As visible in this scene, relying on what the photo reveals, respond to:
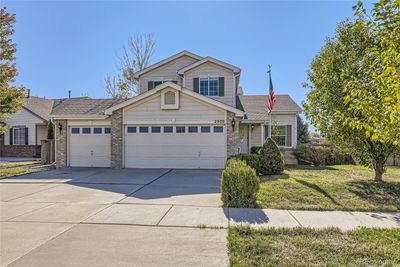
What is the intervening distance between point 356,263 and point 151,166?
11.7m

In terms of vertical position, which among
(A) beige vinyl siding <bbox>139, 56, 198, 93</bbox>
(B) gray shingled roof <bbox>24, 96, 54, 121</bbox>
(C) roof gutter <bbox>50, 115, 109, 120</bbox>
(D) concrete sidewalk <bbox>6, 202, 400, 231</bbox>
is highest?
(A) beige vinyl siding <bbox>139, 56, 198, 93</bbox>

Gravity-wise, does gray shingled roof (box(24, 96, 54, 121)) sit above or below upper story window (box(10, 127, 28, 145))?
above

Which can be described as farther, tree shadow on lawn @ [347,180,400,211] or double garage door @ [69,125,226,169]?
double garage door @ [69,125,226,169]

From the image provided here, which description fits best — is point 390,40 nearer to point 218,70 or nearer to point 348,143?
point 348,143

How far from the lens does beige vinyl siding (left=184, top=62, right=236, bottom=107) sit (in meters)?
16.6

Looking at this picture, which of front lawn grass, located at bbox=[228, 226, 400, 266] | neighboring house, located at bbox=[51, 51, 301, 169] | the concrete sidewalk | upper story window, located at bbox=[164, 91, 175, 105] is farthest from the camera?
upper story window, located at bbox=[164, 91, 175, 105]

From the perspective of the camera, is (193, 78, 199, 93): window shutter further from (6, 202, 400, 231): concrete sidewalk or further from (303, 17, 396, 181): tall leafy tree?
(6, 202, 400, 231): concrete sidewalk

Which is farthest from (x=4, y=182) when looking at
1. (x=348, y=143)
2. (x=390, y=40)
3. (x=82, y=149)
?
(x=348, y=143)

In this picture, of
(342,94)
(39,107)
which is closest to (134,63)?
(39,107)

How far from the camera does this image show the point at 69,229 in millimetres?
5059

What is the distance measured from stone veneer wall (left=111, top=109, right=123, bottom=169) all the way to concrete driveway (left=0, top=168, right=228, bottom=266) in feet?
15.6

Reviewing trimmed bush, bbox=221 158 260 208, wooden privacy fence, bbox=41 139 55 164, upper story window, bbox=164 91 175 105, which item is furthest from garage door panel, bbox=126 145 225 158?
trimmed bush, bbox=221 158 260 208

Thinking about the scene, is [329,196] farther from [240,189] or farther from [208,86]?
[208,86]

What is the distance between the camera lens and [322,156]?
1764 centimetres
